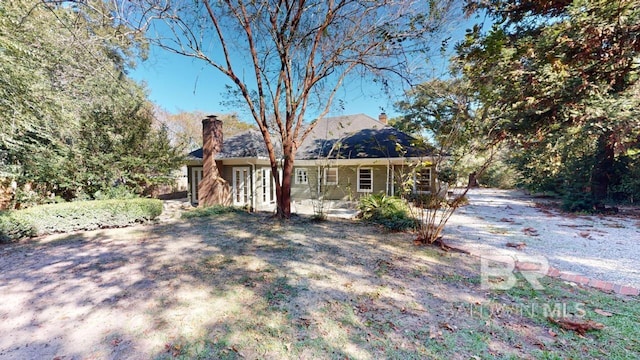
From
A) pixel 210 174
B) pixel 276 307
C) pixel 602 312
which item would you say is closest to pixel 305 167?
pixel 210 174

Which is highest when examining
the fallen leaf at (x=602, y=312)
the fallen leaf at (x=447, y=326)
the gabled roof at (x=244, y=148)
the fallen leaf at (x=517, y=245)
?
the gabled roof at (x=244, y=148)

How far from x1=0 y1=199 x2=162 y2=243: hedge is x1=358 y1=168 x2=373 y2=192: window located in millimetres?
8866

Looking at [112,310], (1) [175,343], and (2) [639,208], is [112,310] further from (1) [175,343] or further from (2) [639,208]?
(2) [639,208]

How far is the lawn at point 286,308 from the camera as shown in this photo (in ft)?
7.99

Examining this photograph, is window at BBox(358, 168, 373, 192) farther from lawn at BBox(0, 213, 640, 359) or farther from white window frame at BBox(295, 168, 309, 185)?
lawn at BBox(0, 213, 640, 359)

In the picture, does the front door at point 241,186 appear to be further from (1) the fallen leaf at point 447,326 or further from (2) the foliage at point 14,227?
(1) the fallen leaf at point 447,326

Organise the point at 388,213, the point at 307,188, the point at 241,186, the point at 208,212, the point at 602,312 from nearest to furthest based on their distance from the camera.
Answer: the point at 602,312, the point at 388,213, the point at 208,212, the point at 241,186, the point at 307,188

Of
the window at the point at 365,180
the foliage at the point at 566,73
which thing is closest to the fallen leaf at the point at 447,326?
the foliage at the point at 566,73

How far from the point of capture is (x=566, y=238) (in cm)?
640

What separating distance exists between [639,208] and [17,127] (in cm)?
2185

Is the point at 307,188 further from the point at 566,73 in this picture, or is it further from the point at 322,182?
the point at 566,73

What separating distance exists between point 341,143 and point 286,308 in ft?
32.4

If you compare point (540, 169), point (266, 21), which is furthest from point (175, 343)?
point (540, 169)

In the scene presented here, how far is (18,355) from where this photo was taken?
2.35m
